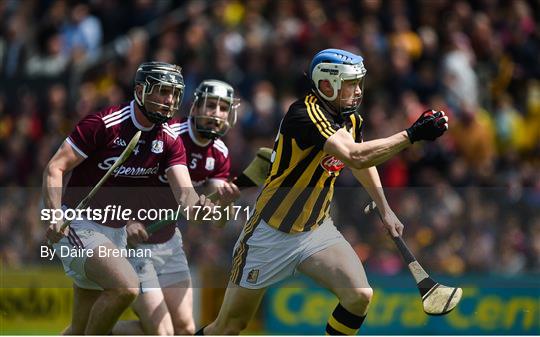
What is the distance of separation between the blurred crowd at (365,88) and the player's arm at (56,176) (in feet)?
9.15

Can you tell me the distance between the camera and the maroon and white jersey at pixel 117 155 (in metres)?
8.10

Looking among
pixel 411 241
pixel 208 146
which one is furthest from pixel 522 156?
pixel 208 146

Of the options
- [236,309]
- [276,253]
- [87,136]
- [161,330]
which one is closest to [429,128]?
[276,253]

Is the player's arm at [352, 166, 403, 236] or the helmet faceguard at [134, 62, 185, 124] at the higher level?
the helmet faceguard at [134, 62, 185, 124]

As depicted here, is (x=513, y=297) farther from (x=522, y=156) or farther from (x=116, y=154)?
(x=116, y=154)

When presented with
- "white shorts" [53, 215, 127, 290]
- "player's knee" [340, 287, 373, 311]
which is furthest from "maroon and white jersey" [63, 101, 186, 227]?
"player's knee" [340, 287, 373, 311]

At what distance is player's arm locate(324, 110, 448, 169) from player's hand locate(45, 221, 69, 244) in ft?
5.74

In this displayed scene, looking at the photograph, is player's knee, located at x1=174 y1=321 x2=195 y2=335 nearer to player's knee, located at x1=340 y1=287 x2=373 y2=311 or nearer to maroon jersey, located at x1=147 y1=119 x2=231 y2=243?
maroon jersey, located at x1=147 y1=119 x2=231 y2=243

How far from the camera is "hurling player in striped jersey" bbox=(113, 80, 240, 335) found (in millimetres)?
8602

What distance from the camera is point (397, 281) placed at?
498 inches

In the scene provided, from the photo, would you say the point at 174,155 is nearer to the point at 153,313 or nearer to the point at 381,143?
the point at 153,313

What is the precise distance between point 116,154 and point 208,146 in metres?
1.03

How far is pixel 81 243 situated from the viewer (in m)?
8.16

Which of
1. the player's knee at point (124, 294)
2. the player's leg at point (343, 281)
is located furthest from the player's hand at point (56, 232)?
the player's leg at point (343, 281)
